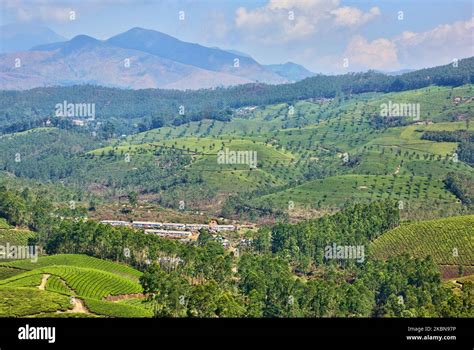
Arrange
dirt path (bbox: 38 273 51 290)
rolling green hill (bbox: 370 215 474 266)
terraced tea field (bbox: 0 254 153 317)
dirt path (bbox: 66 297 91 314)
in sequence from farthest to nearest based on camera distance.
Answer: rolling green hill (bbox: 370 215 474 266) < dirt path (bbox: 38 273 51 290) < dirt path (bbox: 66 297 91 314) < terraced tea field (bbox: 0 254 153 317)

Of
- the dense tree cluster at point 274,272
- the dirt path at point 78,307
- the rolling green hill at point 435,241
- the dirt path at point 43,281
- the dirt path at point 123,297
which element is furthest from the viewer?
the rolling green hill at point 435,241

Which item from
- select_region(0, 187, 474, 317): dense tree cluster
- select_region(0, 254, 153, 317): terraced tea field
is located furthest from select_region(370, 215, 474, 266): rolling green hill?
select_region(0, 254, 153, 317): terraced tea field

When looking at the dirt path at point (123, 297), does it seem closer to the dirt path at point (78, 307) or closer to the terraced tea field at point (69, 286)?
the terraced tea field at point (69, 286)

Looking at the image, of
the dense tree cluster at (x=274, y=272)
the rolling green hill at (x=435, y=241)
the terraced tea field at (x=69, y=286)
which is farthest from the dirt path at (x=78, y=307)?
the rolling green hill at (x=435, y=241)

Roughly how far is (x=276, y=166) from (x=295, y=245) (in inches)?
3028

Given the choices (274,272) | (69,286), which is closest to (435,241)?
(274,272)

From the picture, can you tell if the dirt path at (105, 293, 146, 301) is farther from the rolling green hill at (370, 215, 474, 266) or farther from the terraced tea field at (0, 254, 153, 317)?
the rolling green hill at (370, 215, 474, 266)

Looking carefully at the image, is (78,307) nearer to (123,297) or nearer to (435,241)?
(123,297)

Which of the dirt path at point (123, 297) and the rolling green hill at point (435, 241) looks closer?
the dirt path at point (123, 297)

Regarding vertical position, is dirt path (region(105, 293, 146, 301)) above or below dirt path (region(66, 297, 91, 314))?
below

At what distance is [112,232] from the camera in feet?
220

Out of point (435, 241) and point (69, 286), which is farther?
point (435, 241)

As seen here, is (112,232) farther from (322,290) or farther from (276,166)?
(276,166)
